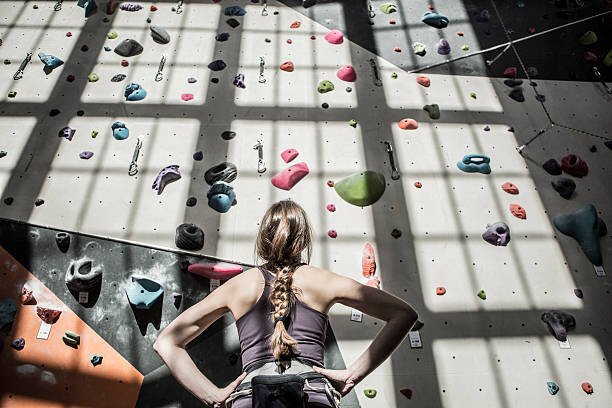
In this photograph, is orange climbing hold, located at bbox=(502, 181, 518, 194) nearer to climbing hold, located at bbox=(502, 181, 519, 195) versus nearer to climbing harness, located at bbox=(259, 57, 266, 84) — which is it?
climbing hold, located at bbox=(502, 181, 519, 195)

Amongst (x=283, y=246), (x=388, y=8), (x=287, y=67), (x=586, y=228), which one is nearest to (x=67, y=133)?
(x=287, y=67)

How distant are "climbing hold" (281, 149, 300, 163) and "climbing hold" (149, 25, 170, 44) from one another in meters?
2.00

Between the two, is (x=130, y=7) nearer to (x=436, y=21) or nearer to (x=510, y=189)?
(x=436, y=21)

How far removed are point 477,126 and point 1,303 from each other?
13.8 ft

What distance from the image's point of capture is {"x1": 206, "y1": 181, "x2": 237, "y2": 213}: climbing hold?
167 inches

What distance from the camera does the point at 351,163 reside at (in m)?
4.57

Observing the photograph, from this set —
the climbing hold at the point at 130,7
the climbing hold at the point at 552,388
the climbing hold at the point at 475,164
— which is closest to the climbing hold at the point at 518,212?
the climbing hold at the point at 475,164

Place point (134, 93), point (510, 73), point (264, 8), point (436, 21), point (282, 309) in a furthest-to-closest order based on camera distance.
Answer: point (264, 8)
point (436, 21)
point (510, 73)
point (134, 93)
point (282, 309)

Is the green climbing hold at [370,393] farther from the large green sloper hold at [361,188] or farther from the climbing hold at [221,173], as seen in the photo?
the climbing hold at [221,173]

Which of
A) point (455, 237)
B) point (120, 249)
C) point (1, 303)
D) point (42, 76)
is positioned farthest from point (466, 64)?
point (1, 303)

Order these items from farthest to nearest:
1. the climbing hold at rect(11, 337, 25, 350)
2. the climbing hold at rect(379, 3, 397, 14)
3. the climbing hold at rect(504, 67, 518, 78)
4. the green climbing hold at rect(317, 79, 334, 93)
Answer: the climbing hold at rect(379, 3, 397, 14)
the climbing hold at rect(504, 67, 518, 78)
the green climbing hold at rect(317, 79, 334, 93)
the climbing hold at rect(11, 337, 25, 350)

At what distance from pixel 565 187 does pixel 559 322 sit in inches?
50.5

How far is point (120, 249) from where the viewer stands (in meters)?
4.05

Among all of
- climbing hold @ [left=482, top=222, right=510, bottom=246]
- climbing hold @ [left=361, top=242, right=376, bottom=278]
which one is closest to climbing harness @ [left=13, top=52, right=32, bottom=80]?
climbing hold @ [left=361, top=242, right=376, bottom=278]
